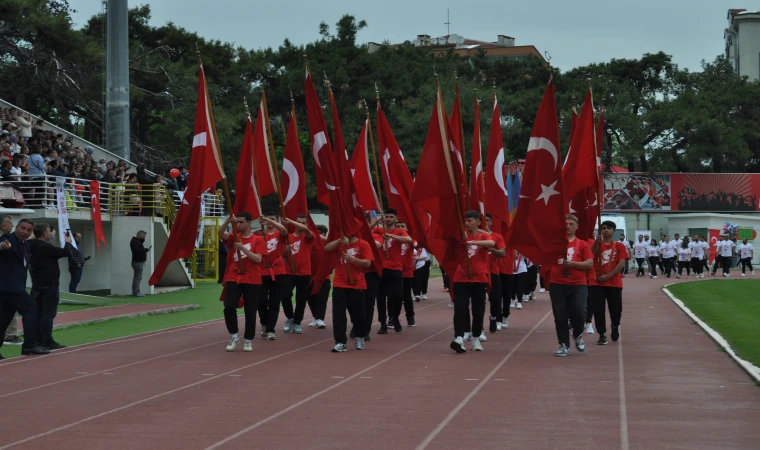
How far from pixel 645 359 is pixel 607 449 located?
5.92m

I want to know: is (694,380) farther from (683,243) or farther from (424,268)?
(683,243)

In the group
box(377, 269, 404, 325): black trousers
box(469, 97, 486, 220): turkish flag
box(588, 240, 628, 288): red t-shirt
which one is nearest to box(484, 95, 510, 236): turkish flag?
box(469, 97, 486, 220): turkish flag

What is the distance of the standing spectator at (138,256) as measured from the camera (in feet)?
88.5

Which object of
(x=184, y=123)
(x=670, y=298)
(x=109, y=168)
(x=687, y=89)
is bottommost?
(x=670, y=298)

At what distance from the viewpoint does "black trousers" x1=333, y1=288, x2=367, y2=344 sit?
45.2 ft

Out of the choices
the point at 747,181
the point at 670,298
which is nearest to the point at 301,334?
the point at 670,298

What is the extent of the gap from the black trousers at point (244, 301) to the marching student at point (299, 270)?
190cm

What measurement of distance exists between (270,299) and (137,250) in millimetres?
11989

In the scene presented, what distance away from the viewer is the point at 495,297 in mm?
16812

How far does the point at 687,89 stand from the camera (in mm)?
64812

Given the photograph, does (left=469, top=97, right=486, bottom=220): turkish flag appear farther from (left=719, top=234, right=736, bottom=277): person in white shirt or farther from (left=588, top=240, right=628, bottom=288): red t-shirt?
(left=719, top=234, right=736, bottom=277): person in white shirt

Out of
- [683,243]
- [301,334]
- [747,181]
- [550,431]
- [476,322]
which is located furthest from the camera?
[747,181]

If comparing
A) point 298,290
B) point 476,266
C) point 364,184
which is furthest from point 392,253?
point 476,266

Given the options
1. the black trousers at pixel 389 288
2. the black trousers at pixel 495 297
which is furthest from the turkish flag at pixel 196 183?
the black trousers at pixel 495 297
